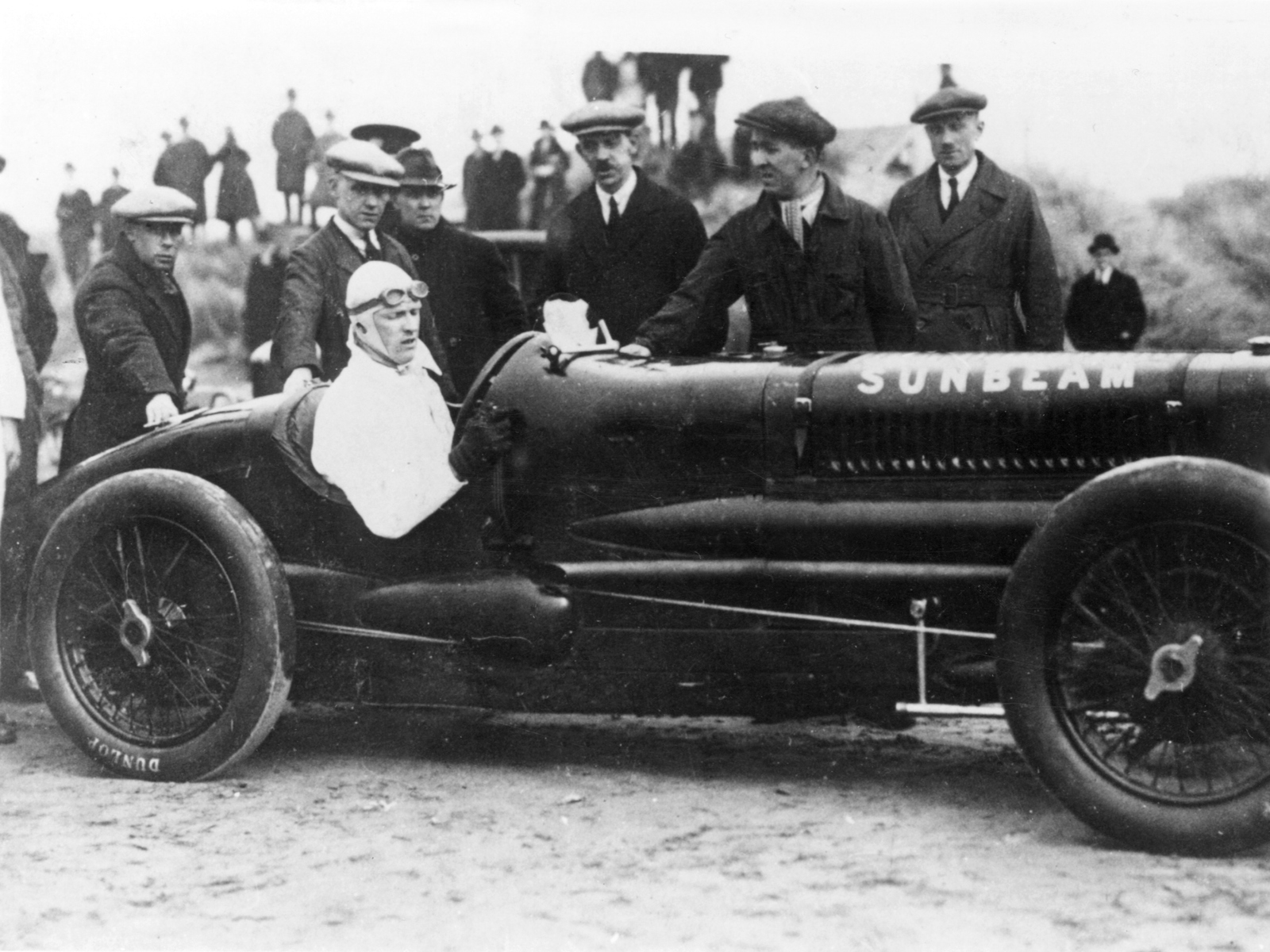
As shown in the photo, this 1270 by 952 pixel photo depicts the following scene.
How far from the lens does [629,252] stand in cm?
568

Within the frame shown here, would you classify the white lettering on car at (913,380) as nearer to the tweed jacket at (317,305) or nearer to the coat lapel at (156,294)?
the tweed jacket at (317,305)

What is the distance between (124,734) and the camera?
4523 mm

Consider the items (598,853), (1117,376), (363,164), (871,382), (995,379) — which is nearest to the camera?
(598,853)

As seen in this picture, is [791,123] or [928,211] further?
[928,211]

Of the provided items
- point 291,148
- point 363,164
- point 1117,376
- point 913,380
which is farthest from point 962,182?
point 291,148

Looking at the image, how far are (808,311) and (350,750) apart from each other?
204cm

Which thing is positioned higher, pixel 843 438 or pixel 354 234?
pixel 354 234

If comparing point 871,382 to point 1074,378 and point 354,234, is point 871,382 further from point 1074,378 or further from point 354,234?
point 354,234

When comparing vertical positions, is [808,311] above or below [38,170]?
below

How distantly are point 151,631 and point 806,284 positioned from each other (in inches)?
90.8

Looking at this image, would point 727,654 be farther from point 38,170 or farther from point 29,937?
point 38,170

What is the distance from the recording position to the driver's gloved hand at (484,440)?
4352 millimetres

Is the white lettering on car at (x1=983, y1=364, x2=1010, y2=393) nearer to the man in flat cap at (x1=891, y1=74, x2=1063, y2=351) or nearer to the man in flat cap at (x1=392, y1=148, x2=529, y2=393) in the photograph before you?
the man in flat cap at (x1=891, y1=74, x2=1063, y2=351)

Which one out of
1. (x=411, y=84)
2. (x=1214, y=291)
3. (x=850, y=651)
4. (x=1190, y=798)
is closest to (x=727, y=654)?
(x=850, y=651)
